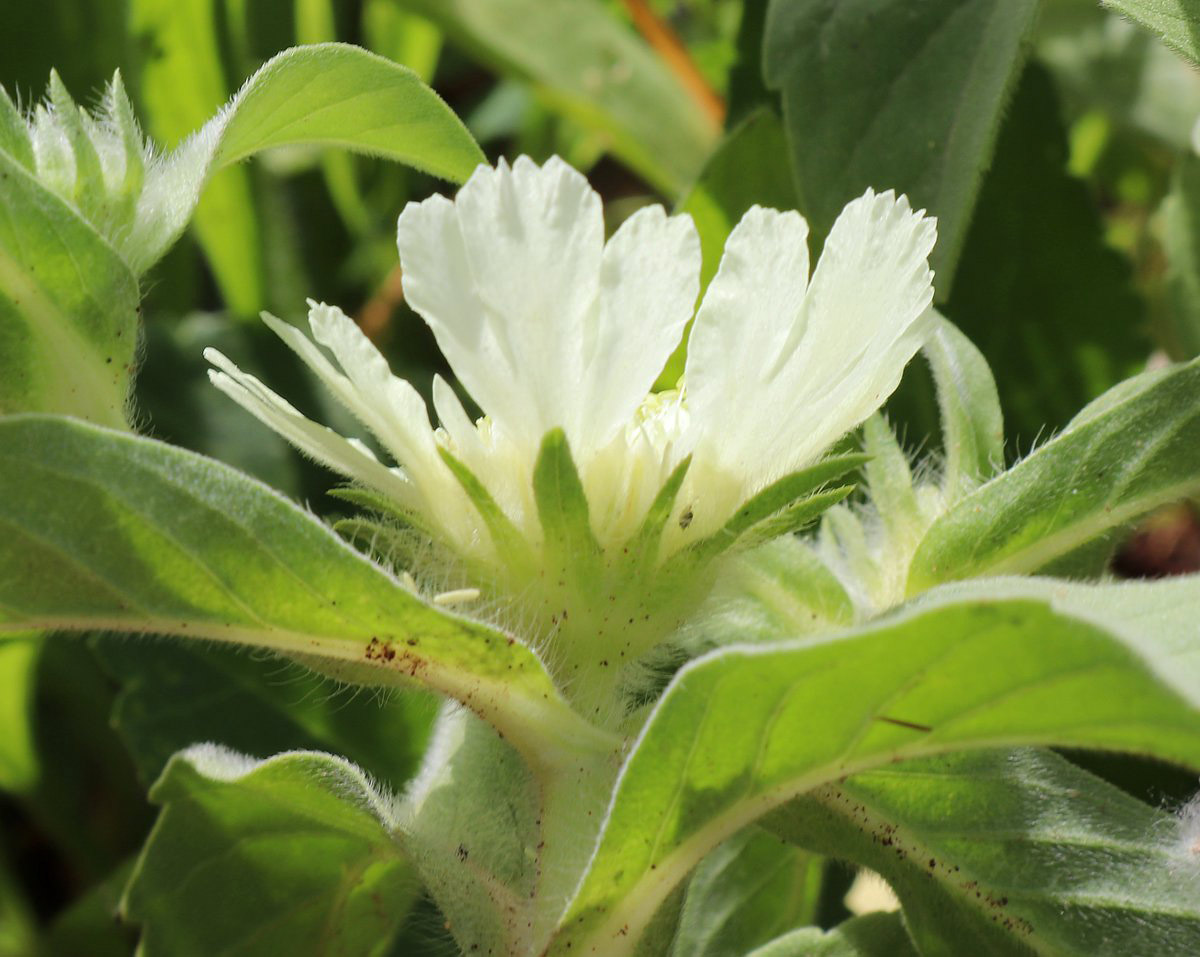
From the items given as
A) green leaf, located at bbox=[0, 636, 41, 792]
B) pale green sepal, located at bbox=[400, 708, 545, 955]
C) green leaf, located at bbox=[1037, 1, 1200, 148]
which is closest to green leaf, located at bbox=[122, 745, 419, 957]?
pale green sepal, located at bbox=[400, 708, 545, 955]

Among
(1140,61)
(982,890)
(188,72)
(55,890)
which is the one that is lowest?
(55,890)

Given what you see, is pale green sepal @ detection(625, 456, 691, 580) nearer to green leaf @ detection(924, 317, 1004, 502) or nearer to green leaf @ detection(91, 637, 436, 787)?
green leaf @ detection(924, 317, 1004, 502)

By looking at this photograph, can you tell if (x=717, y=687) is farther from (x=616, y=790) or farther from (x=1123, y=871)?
(x=1123, y=871)

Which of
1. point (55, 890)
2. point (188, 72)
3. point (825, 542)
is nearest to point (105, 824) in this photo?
point (55, 890)

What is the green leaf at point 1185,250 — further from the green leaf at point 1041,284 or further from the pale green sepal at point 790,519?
the pale green sepal at point 790,519

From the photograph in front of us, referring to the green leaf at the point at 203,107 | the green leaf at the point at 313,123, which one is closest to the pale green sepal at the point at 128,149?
the green leaf at the point at 313,123

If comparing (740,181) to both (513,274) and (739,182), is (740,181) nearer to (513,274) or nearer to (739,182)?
(739,182)
